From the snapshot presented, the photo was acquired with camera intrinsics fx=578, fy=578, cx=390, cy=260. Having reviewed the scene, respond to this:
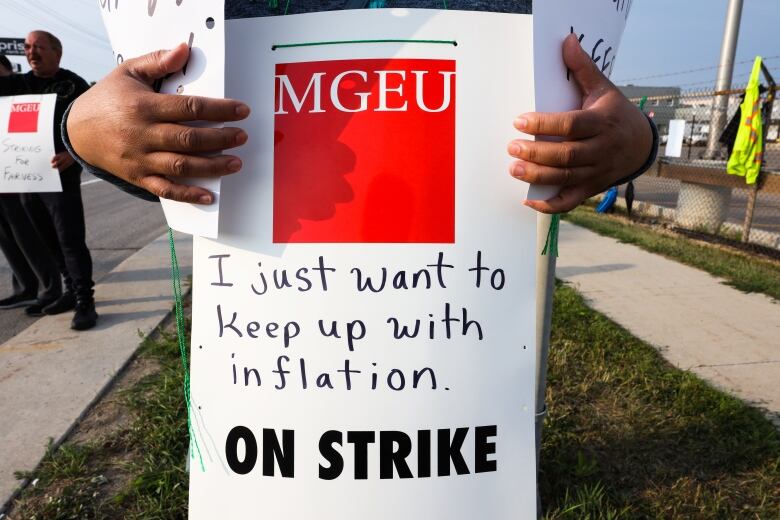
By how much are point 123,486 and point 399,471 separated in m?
1.60

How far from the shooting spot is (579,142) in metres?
0.92

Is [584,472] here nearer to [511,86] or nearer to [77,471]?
[511,86]

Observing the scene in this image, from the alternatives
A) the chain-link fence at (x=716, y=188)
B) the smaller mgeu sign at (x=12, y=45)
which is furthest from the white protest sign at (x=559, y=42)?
the smaller mgeu sign at (x=12, y=45)

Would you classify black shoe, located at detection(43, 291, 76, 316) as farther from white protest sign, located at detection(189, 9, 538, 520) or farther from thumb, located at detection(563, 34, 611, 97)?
thumb, located at detection(563, 34, 611, 97)

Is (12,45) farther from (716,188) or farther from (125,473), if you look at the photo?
(125,473)

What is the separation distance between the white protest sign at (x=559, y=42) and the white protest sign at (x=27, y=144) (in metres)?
3.48

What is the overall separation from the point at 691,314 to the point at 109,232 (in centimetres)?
687

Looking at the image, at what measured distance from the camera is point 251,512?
3.37 ft

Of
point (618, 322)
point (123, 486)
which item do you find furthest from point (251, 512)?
point (618, 322)

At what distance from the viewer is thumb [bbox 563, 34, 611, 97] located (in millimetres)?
923

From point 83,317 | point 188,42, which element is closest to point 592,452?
point 188,42

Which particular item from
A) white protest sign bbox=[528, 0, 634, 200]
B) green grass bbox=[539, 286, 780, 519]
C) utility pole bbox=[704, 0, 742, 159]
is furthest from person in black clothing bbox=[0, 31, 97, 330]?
utility pole bbox=[704, 0, 742, 159]

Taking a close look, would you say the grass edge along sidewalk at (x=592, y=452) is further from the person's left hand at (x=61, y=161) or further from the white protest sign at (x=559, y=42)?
the white protest sign at (x=559, y=42)

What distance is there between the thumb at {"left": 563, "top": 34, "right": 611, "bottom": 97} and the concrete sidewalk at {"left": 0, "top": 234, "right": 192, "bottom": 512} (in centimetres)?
233
